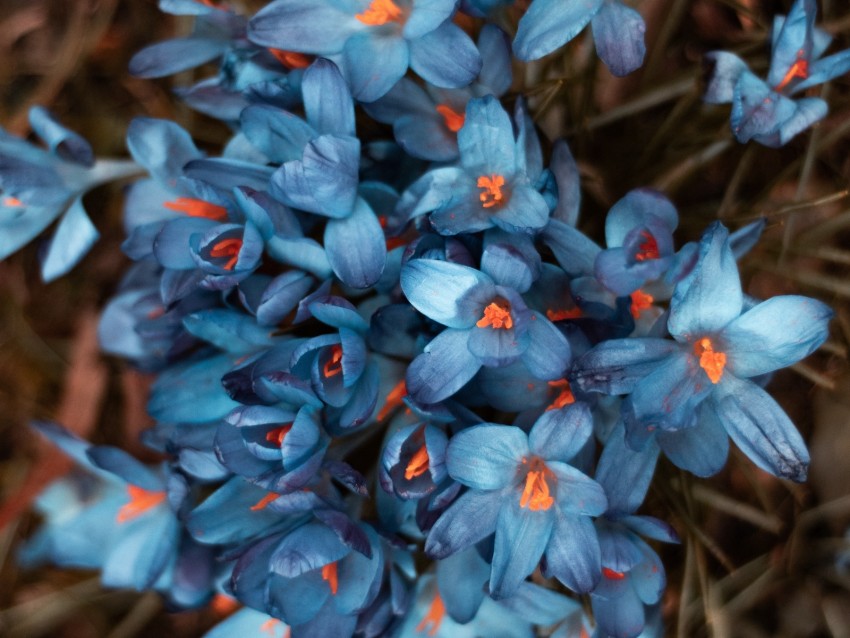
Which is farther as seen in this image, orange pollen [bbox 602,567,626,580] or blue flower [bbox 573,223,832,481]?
orange pollen [bbox 602,567,626,580]

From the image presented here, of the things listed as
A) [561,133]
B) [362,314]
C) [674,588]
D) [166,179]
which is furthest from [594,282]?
[674,588]

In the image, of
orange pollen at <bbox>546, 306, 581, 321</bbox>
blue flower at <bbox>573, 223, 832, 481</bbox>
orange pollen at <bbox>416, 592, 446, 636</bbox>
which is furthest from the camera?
orange pollen at <bbox>416, 592, 446, 636</bbox>

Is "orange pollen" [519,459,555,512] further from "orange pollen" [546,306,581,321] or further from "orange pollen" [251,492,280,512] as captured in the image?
"orange pollen" [251,492,280,512]

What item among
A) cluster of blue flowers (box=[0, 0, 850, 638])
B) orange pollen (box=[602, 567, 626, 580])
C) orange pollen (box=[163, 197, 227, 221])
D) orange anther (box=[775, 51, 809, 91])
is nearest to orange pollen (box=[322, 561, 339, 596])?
cluster of blue flowers (box=[0, 0, 850, 638])

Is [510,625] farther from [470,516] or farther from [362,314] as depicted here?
[362,314]

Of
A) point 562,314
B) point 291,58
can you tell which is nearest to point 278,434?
point 562,314
